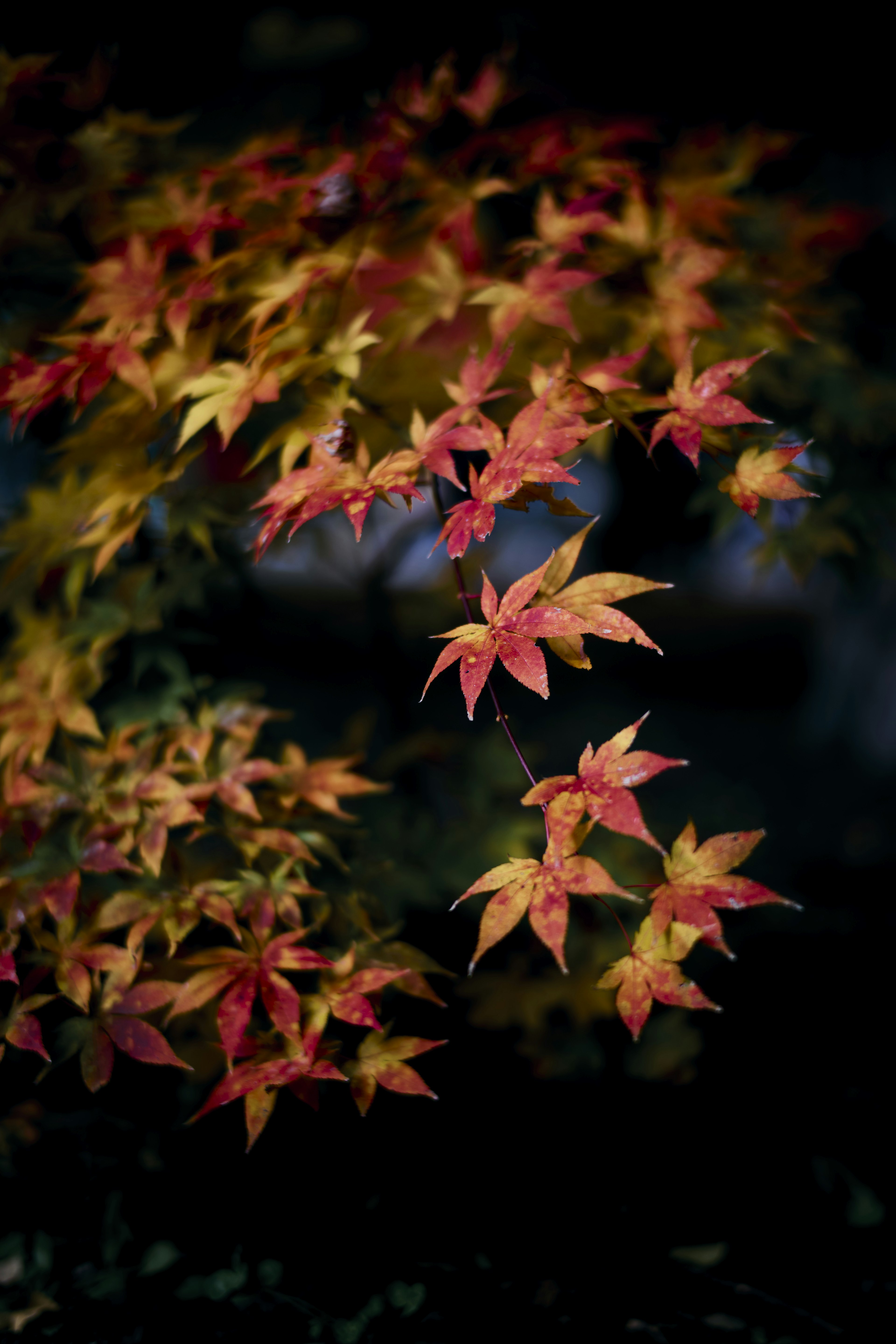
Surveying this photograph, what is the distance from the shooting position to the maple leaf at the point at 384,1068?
99cm

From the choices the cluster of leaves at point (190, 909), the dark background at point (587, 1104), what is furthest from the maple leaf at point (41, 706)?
the dark background at point (587, 1104)

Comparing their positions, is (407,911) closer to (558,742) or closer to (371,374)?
(371,374)

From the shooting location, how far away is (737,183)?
162cm

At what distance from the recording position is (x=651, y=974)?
88cm

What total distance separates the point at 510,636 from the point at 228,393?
60 cm

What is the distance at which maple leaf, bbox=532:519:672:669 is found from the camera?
83 cm

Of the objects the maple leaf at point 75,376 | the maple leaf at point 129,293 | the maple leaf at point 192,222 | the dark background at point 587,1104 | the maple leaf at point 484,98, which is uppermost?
the maple leaf at point 484,98

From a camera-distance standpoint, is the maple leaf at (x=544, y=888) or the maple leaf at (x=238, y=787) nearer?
the maple leaf at (x=544, y=888)

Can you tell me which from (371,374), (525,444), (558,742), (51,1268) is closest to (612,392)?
(525,444)

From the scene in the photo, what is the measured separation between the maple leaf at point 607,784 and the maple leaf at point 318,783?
51 cm

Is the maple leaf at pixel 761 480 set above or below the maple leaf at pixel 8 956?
above

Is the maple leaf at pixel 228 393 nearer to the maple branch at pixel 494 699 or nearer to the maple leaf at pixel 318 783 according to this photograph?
the maple branch at pixel 494 699

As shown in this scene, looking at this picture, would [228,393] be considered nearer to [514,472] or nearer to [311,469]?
[311,469]

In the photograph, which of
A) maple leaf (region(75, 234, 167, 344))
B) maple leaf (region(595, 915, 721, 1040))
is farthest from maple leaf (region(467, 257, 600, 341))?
maple leaf (region(595, 915, 721, 1040))
